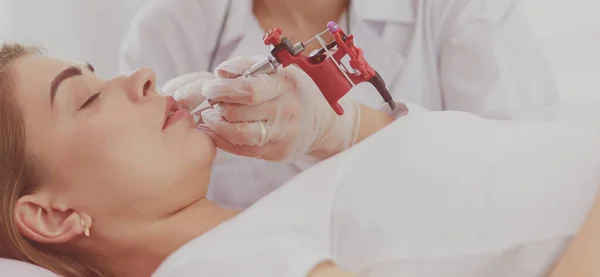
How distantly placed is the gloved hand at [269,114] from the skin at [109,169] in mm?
46

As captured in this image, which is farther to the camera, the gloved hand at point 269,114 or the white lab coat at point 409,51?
the white lab coat at point 409,51

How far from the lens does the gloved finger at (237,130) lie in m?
0.94

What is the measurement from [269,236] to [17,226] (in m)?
0.35

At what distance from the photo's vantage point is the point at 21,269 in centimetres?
81

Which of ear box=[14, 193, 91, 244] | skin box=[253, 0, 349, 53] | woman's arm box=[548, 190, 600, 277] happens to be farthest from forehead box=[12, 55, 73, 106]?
woman's arm box=[548, 190, 600, 277]

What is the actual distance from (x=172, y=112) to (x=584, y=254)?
0.60m

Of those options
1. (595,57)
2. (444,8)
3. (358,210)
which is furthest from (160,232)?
(595,57)

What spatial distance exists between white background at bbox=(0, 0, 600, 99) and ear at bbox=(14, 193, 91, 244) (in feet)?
2.68

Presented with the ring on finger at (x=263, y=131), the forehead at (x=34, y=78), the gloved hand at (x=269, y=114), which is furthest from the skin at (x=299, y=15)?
the forehead at (x=34, y=78)

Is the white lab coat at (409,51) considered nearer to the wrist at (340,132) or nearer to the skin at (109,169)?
the wrist at (340,132)

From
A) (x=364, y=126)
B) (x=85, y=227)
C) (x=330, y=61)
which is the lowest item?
(x=364, y=126)

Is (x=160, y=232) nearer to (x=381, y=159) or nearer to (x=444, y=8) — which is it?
(x=381, y=159)

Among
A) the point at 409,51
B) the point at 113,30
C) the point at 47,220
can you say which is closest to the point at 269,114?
the point at 47,220

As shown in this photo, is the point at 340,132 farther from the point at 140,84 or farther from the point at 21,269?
the point at 21,269
